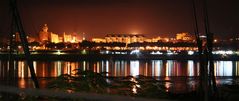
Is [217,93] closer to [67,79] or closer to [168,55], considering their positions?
[67,79]

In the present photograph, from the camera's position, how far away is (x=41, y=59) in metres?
150

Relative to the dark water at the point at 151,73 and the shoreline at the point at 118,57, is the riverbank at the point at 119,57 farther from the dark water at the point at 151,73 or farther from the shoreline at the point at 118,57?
the dark water at the point at 151,73

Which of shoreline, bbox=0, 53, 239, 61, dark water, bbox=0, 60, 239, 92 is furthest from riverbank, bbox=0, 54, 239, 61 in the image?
dark water, bbox=0, 60, 239, 92

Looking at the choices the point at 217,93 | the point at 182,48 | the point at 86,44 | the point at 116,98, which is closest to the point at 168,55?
the point at 182,48

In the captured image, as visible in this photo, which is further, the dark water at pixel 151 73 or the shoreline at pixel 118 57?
the shoreline at pixel 118 57

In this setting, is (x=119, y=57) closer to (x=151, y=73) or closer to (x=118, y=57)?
(x=118, y=57)

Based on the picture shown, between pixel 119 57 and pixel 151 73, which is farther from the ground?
pixel 119 57

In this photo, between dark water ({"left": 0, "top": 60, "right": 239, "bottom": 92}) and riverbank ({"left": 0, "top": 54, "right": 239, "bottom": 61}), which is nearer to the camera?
dark water ({"left": 0, "top": 60, "right": 239, "bottom": 92})

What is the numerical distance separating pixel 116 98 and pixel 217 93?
12043 millimetres

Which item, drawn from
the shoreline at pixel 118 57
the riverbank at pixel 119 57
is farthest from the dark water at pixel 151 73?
the riverbank at pixel 119 57

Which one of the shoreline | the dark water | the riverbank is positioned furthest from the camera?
the riverbank

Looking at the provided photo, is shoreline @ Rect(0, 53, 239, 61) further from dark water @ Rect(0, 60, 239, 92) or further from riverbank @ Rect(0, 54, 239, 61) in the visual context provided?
dark water @ Rect(0, 60, 239, 92)

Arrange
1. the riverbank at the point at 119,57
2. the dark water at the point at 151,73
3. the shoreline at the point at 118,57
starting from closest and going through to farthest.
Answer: the dark water at the point at 151,73 < the shoreline at the point at 118,57 < the riverbank at the point at 119,57

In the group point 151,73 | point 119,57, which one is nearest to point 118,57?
point 119,57
